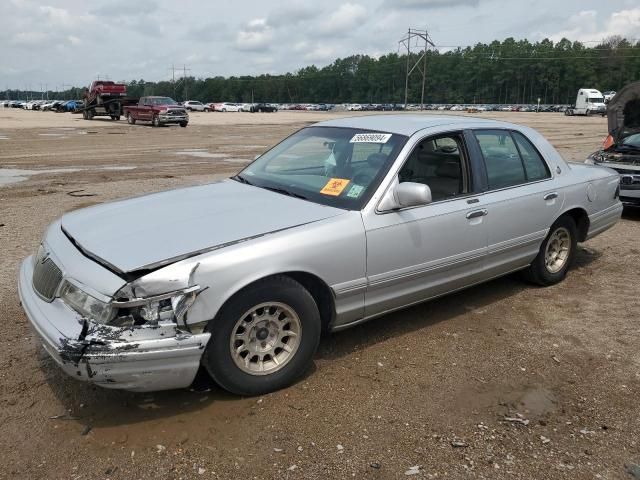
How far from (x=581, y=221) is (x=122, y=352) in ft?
15.1

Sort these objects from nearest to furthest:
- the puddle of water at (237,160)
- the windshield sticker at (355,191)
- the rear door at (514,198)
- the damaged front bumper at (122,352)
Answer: the damaged front bumper at (122,352), the windshield sticker at (355,191), the rear door at (514,198), the puddle of water at (237,160)

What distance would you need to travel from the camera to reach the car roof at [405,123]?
4.29 metres

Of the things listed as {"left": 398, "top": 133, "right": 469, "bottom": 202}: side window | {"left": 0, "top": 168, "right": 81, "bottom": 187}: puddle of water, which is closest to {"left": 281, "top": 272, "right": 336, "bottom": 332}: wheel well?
{"left": 398, "top": 133, "right": 469, "bottom": 202}: side window

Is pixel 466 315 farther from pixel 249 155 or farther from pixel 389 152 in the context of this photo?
pixel 249 155

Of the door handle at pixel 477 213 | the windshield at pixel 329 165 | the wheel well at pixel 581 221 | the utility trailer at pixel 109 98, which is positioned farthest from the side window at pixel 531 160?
the utility trailer at pixel 109 98

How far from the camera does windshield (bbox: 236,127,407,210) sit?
383 cm

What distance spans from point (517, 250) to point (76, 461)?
3.68 m

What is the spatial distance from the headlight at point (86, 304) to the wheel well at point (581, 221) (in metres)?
4.42

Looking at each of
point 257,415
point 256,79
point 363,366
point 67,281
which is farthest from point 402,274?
point 256,79

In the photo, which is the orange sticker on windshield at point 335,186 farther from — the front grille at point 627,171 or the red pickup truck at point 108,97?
the red pickup truck at point 108,97

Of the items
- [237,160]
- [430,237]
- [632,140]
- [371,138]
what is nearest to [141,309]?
[430,237]

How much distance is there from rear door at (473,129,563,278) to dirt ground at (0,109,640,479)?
1.70 ft

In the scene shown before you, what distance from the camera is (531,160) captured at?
16.6ft

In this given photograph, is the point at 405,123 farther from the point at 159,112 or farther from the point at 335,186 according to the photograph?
the point at 159,112
